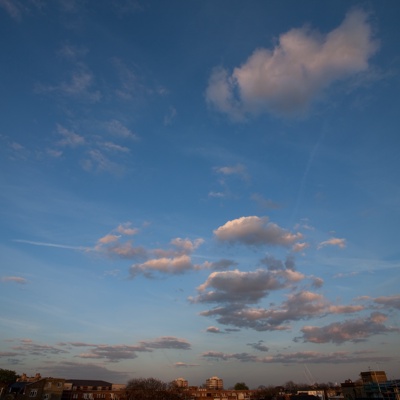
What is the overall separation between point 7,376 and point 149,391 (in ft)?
167

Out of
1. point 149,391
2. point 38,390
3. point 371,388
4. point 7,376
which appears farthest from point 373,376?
point 7,376

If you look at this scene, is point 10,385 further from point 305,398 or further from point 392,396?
point 392,396

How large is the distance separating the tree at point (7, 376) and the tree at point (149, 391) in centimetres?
4131

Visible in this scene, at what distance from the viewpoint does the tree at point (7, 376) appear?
12244cm

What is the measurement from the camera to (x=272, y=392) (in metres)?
196

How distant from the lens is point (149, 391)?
399 ft

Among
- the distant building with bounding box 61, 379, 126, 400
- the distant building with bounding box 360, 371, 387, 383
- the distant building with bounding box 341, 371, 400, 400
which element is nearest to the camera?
the distant building with bounding box 341, 371, 400, 400

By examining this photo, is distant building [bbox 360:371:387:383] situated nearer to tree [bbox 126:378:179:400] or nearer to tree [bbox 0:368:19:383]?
tree [bbox 126:378:179:400]

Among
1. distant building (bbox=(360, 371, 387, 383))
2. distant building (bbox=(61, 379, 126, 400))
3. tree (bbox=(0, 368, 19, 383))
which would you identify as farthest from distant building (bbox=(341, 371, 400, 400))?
tree (bbox=(0, 368, 19, 383))

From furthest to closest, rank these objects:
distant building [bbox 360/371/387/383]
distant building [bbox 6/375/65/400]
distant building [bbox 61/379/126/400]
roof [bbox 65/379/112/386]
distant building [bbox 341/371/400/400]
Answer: roof [bbox 65/379/112/386] < distant building [bbox 61/379/126/400] < distant building [bbox 360/371/387/383] < distant building [bbox 6/375/65/400] < distant building [bbox 341/371/400/400]

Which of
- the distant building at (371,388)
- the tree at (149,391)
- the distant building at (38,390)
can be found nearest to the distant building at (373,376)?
the distant building at (371,388)

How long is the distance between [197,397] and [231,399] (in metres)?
18.5

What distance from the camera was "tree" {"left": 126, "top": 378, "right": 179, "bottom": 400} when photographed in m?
118

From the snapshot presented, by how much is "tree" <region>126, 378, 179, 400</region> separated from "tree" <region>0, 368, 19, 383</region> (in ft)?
136
